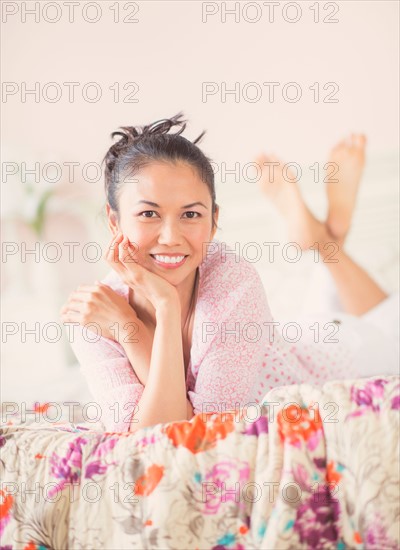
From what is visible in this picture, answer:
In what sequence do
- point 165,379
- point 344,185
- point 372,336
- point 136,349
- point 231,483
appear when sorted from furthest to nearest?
point 344,185, point 372,336, point 136,349, point 165,379, point 231,483

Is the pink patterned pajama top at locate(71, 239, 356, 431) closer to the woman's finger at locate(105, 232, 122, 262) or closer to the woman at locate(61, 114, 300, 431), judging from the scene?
the woman at locate(61, 114, 300, 431)

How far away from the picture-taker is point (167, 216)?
1.28 m

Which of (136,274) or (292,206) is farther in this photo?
(292,206)

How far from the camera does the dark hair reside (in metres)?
1.31

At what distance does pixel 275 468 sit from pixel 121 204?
0.71 meters

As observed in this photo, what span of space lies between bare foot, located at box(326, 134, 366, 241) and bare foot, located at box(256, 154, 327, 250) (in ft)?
0.18

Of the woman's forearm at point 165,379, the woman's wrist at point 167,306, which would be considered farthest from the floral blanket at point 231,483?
the woman's wrist at point 167,306

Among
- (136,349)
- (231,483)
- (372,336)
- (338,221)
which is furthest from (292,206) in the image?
(231,483)

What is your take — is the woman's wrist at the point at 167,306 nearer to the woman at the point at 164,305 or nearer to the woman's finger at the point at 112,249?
the woman at the point at 164,305

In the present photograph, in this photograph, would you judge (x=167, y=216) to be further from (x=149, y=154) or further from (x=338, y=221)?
(x=338, y=221)

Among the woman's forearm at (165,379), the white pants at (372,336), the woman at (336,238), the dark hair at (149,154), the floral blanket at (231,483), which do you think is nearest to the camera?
the floral blanket at (231,483)

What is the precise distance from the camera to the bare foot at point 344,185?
2146 mm

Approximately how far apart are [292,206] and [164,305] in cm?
99

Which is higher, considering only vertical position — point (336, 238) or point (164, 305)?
point (336, 238)
